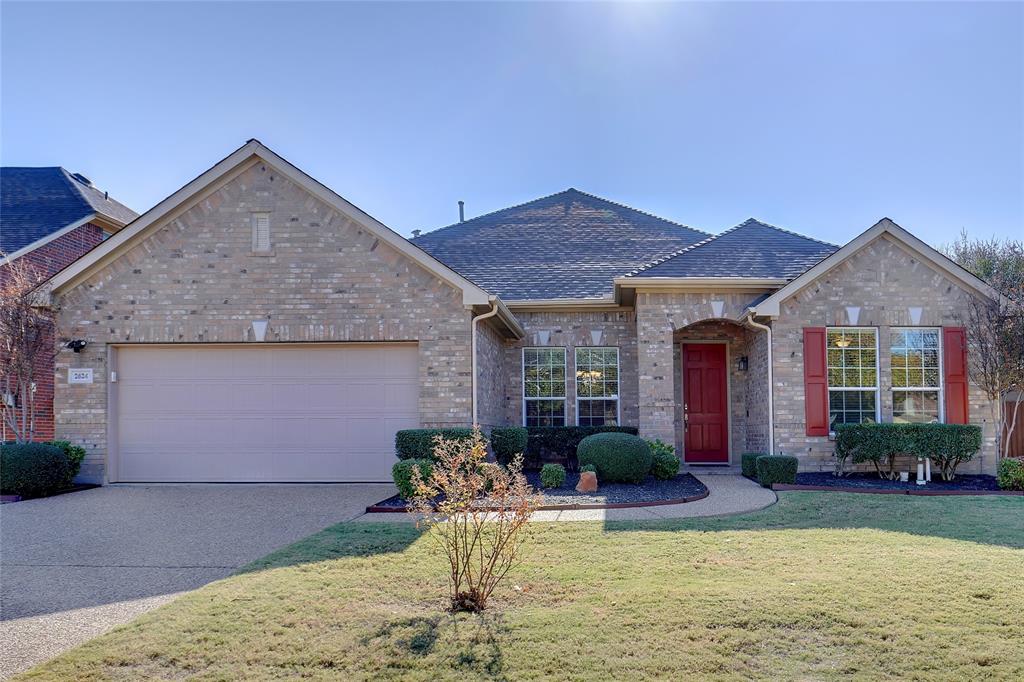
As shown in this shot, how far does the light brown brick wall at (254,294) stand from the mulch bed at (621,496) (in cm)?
262

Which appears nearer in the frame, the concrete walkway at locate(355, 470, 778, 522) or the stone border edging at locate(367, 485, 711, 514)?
the concrete walkway at locate(355, 470, 778, 522)

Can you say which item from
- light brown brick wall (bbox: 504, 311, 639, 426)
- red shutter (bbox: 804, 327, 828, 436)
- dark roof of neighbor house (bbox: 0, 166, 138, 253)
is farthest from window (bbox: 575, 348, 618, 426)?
dark roof of neighbor house (bbox: 0, 166, 138, 253)

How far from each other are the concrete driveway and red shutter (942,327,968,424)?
9.96m

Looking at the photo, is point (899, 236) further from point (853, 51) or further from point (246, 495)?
point (246, 495)

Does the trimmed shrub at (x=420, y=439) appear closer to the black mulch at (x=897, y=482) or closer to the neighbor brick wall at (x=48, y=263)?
the black mulch at (x=897, y=482)

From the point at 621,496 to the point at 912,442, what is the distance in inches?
212

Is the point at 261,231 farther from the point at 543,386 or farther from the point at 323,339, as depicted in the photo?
the point at 543,386

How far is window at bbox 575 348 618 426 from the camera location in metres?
15.4

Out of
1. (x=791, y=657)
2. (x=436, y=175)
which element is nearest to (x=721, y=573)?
(x=791, y=657)

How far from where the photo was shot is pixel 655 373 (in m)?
13.8

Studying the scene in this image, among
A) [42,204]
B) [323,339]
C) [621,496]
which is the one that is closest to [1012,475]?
[621,496]

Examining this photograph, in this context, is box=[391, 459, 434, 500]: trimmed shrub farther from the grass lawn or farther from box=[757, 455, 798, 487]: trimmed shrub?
box=[757, 455, 798, 487]: trimmed shrub

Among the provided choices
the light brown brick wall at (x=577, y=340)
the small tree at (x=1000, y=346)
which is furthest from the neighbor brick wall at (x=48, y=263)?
the small tree at (x=1000, y=346)

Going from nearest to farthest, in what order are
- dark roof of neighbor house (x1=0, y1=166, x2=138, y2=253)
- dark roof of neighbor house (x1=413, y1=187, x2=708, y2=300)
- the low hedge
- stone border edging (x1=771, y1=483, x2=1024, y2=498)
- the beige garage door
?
stone border edging (x1=771, y1=483, x2=1024, y2=498) → the low hedge → the beige garage door → dark roof of neighbor house (x1=413, y1=187, x2=708, y2=300) → dark roof of neighbor house (x1=0, y1=166, x2=138, y2=253)
